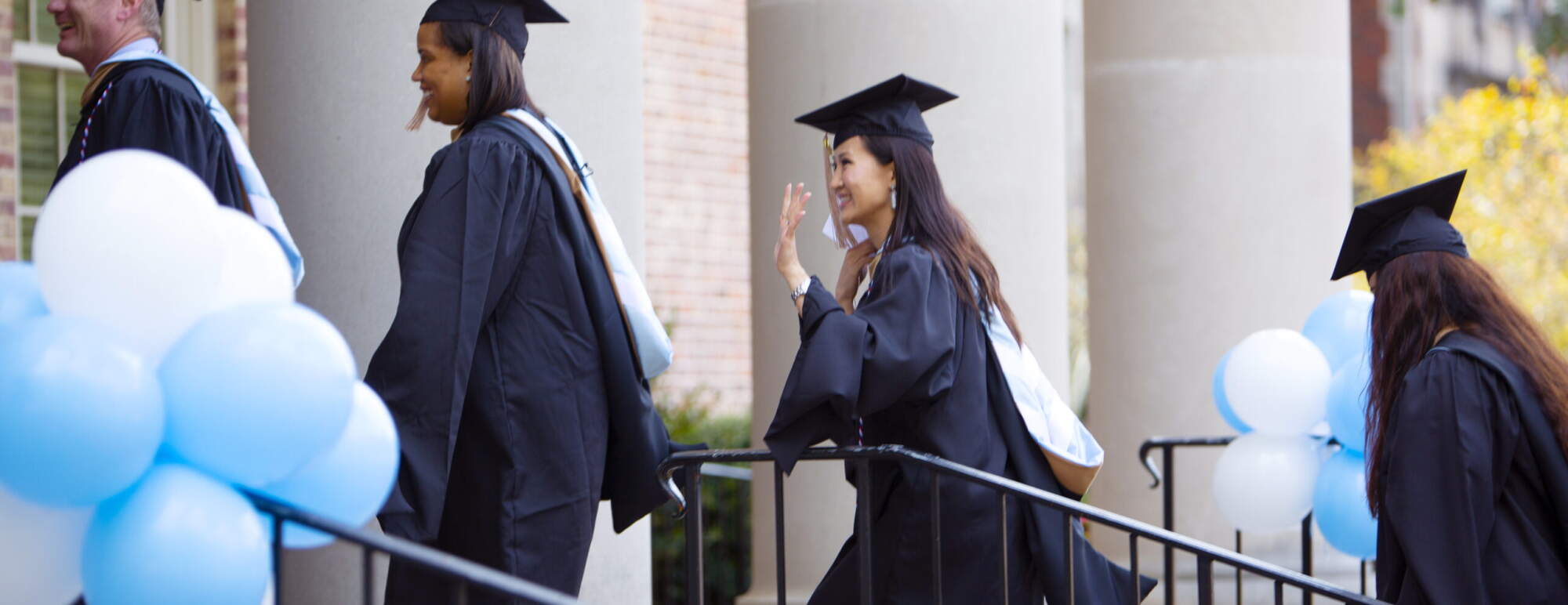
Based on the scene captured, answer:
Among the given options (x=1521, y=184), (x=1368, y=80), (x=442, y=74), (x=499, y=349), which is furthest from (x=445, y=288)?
(x=1368, y=80)

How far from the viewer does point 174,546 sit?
2.32 m

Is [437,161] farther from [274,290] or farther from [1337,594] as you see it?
[1337,594]

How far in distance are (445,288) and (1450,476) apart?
2.25 m

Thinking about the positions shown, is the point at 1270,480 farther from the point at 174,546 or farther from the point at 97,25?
the point at 174,546

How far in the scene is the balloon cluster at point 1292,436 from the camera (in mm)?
4832

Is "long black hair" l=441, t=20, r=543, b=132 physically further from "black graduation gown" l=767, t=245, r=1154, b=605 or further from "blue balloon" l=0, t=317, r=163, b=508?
"blue balloon" l=0, t=317, r=163, b=508

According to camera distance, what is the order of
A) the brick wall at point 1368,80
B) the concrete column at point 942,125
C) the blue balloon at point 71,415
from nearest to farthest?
the blue balloon at point 71,415, the concrete column at point 942,125, the brick wall at point 1368,80

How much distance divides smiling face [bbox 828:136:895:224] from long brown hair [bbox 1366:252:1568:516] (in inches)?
48.3

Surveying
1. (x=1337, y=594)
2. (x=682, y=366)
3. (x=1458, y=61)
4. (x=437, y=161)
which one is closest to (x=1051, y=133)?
(x=1337, y=594)

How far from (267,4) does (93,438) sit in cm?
253

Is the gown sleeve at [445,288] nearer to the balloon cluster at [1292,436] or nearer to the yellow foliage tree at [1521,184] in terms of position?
the balloon cluster at [1292,436]

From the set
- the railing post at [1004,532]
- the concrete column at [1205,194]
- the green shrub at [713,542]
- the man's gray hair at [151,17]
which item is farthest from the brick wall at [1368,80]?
the man's gray hair at [151,17]

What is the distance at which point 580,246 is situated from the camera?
3.82 m

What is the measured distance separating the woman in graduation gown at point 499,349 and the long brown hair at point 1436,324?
1.75 metres
